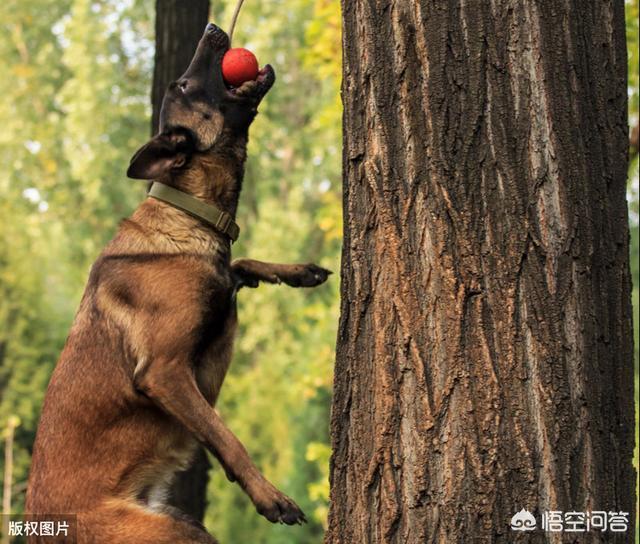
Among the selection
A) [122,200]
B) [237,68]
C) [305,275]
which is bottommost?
[305,275]

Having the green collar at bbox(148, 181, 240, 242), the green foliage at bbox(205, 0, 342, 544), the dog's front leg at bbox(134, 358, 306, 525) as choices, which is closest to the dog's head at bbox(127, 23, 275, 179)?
the green collar at bbox(148, 181, 240, 242)

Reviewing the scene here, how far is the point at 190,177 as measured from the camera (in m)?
4.44

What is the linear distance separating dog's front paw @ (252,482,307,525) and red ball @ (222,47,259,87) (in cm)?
184

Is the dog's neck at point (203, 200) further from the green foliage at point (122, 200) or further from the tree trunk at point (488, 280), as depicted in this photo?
the green foliage at point (122, 200)

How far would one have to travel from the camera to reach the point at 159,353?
3865 millimetres

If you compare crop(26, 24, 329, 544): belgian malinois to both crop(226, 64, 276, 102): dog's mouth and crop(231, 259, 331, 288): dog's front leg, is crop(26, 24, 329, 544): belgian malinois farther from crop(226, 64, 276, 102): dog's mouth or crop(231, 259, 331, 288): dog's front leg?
crop(231, 259, 331, 288): dog's front leg

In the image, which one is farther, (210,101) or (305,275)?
(305,275)

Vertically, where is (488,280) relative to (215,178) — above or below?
below

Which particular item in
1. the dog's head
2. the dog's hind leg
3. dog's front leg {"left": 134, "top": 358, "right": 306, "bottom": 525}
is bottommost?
the dog's hind leg

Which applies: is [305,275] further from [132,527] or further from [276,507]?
[132,527]

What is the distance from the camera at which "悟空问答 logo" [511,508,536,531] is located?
9.48ft

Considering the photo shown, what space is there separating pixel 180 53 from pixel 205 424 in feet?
11.1

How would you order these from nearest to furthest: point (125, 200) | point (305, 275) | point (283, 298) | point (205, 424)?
point (205, 424) → point (305, 275) → point (125, 200) → point (283, 298)

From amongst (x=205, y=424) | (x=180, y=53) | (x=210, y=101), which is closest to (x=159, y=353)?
(x=205, y=424)
